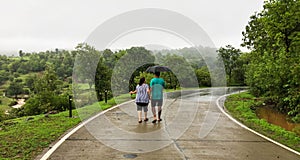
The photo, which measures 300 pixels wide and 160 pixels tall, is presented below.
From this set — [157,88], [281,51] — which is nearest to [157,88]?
[157,88]

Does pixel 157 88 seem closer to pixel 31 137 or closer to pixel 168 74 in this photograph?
pixel 31 137

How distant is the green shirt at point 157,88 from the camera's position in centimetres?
992

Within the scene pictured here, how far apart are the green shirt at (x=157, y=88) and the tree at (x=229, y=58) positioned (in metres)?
50.9

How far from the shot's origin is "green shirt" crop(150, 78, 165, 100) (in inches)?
391

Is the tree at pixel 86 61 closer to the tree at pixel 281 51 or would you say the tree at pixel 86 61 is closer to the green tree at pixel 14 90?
the tree at pixel 281 51

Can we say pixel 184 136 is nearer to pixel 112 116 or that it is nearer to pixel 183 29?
pixel 112 116

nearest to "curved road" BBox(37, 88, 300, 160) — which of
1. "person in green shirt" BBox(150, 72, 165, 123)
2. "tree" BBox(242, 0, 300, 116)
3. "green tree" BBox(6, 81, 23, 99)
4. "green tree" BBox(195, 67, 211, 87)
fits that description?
"person in green shirt" BBox(150, 72, 165, 123)

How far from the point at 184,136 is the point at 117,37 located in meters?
5.71

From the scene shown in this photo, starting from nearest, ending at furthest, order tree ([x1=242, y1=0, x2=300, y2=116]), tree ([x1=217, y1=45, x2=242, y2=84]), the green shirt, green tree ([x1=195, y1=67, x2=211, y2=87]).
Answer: the green shirt → tree ([x1=242, y1=0, x2=300, y2=116]) → green tree ([x1=195, y1=67, x2=211, y2=87]) → tree ([x1=217, y1=45, x2=242, y2=84])

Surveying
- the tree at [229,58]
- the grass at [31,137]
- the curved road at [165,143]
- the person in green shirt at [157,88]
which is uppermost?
the tree at [229,58]

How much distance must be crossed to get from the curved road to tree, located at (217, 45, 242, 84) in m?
50.7

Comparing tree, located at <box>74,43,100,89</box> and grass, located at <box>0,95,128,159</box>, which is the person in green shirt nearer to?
grass, located at <box>0,95,128,159</box>

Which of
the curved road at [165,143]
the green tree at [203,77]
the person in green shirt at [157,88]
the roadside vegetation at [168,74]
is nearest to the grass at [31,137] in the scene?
the roadside vegetation at [168,74]

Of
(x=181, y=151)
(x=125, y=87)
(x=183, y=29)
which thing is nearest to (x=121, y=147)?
(x=181, y=151)
